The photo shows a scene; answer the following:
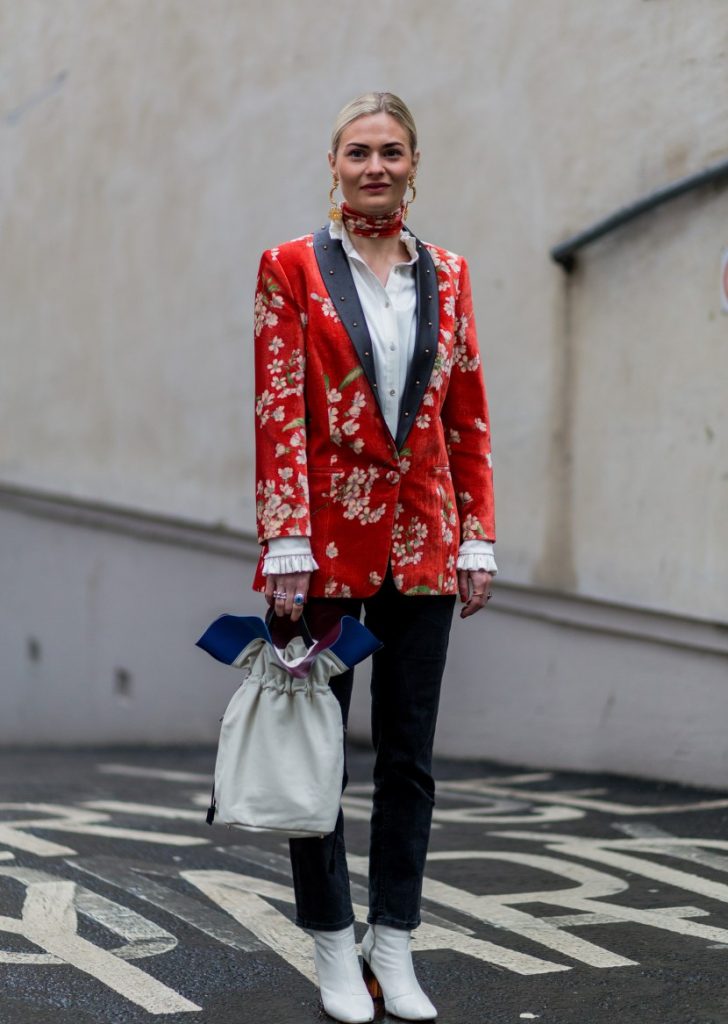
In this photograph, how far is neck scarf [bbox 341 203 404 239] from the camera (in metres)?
3.27

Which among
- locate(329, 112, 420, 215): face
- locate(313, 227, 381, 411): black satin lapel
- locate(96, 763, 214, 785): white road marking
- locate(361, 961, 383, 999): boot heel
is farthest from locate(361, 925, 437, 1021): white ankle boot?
locate(96, 763, 214, 785): white road marking

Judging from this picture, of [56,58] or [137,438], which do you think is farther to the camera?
[56,58]

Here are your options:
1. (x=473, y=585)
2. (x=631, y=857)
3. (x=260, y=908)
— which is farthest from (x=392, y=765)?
(x=631, y=857)

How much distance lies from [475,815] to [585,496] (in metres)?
1.78

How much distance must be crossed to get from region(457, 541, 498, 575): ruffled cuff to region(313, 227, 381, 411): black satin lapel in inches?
16.8

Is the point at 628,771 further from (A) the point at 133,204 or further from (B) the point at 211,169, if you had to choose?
(A) the point at 133,204

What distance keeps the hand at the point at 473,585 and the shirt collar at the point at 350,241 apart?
0.70 meters

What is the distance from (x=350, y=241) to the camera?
3.30 m

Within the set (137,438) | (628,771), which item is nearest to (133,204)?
(137,438)

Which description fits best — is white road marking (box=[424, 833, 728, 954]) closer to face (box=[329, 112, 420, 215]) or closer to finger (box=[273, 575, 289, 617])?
finger (box=[273, 575, 289, 617])

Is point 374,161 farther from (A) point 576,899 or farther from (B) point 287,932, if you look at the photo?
(A) point 576,899

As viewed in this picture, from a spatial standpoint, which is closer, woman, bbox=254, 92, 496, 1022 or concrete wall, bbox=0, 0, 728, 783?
woman, bbox=254, 92, 496, 1022

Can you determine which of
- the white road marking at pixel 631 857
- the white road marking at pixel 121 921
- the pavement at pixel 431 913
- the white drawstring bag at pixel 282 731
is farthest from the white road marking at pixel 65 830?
the white drawstring bag at pixel 282 731

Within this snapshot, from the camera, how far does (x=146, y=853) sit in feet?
16.5
